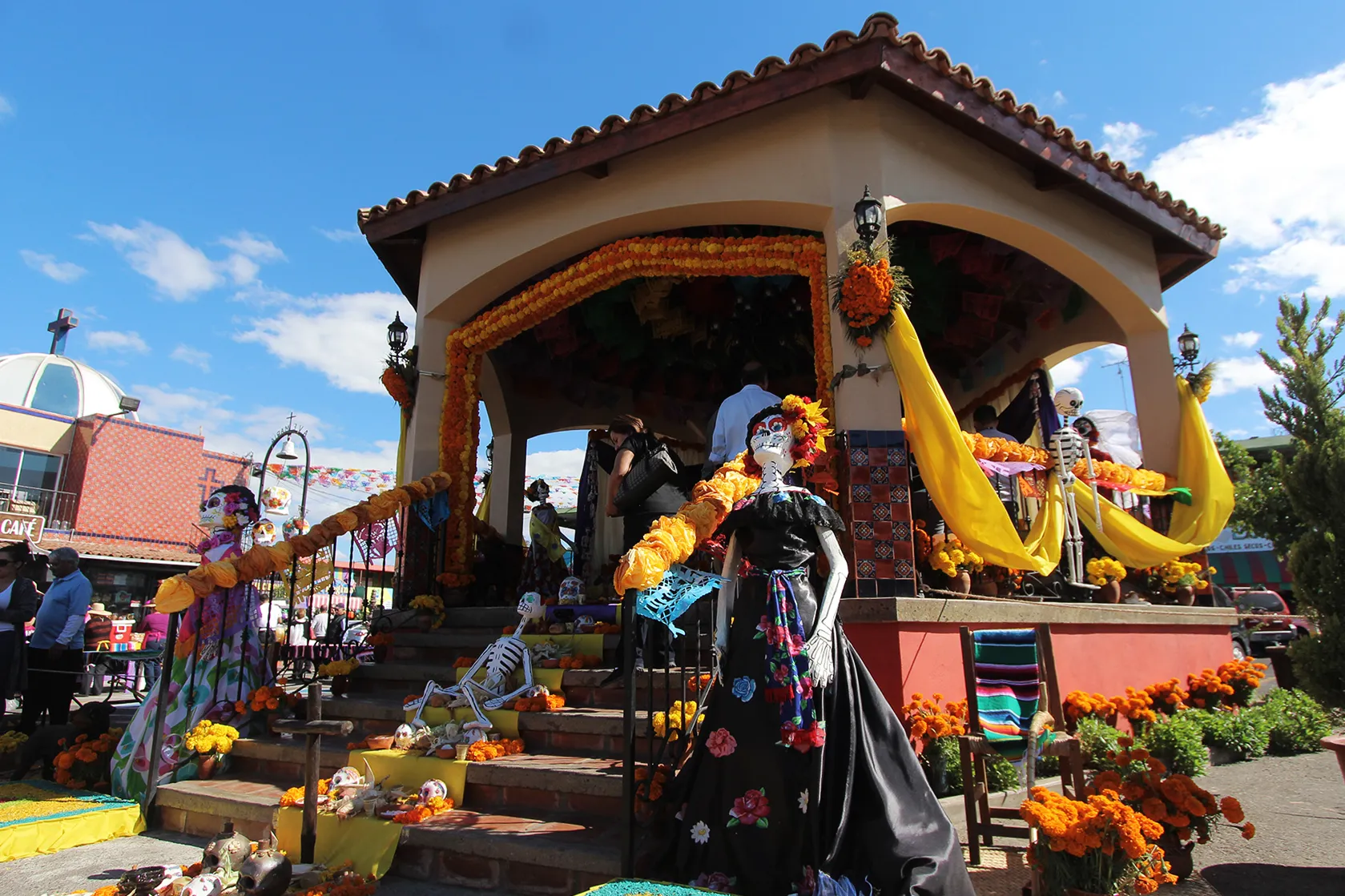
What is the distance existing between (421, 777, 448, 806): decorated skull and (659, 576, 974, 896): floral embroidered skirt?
4.91ft

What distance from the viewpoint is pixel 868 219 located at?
19.6 feet

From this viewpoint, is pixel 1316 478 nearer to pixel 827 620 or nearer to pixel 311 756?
pixel 827 620

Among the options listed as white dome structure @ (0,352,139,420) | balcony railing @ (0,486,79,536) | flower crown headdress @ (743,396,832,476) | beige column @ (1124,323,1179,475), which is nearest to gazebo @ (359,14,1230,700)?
beige column @ (1124,323,1179,475)

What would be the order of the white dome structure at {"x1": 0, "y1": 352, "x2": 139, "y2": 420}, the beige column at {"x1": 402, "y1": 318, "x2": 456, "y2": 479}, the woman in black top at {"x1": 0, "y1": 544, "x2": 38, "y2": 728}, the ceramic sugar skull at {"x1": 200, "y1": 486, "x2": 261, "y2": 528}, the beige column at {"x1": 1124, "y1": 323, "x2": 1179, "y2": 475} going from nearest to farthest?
the ceramic sugar skull at {"x1": 200, "y1": 486, "x2": 261, "y2": 528}, the woman in black top at {"x1": 0, "y1": 544, "x2": 38, "y2": 728}, the beige column at {"x1": 1124, "y1": 323, "x2": 1179, "y2": 475}, the beige column at {"x1": 402, "y1": 318, "x2": 456, "y2": 479}, the white dome structure at {"x1": 0, "y1": 352, "x2": 139, "y2": 420}

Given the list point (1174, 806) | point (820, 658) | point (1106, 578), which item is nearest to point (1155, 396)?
point (1106, 578)

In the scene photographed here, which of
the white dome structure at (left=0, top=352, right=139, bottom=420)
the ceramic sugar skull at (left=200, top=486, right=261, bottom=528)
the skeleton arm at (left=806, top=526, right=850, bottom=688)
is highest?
the white dome structure at (left=0, top=352, right=139, bottom=420)

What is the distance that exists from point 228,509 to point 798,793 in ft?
16.4

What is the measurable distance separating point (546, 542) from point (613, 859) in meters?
5.32

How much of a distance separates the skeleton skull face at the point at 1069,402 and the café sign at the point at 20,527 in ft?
72.5

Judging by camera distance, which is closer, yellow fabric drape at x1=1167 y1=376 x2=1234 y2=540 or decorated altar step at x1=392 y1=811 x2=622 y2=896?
decorated altar step at x1=392 y1=811 x2=622 y2=896

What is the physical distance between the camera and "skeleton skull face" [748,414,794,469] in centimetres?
380

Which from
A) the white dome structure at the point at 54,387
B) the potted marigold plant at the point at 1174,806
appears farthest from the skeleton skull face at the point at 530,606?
the white dome structure at the point at 54,387

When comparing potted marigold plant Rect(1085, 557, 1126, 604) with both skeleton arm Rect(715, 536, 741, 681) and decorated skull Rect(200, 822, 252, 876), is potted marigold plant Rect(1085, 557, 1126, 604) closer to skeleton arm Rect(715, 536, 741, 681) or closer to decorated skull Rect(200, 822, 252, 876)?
skeleton arm Rect(715, 536, 741, 681)

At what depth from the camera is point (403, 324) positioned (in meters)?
8.58
